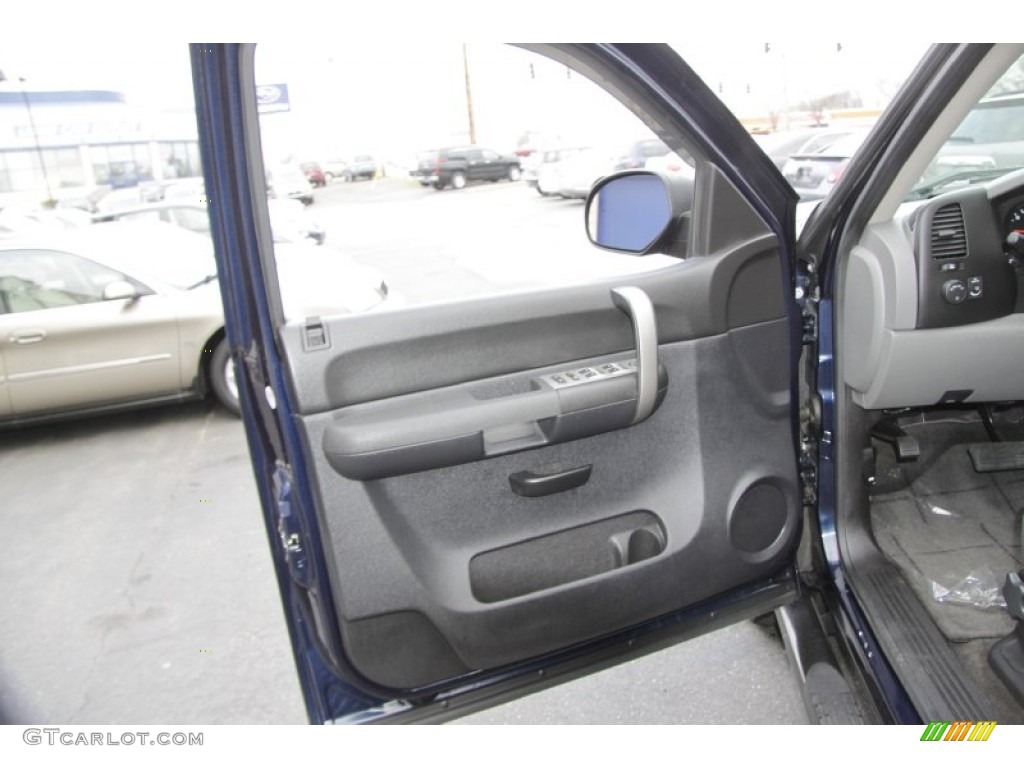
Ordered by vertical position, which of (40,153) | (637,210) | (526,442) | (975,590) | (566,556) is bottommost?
(975,590)

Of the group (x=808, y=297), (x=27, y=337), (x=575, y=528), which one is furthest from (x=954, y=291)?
(x=27, y=337)

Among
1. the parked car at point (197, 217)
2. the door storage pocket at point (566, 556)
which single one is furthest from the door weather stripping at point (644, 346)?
the parked car at point (197, 217)

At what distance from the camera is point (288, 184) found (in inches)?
69.0

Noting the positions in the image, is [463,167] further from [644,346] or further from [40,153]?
[40,153]

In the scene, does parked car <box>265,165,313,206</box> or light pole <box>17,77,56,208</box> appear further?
light pole <box>17,77,56,208</box>

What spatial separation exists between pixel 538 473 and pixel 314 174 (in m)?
1.06

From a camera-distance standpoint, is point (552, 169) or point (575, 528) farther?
point (552, 169)

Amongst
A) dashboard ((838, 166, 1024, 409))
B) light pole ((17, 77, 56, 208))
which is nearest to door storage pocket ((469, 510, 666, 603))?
dashboard ((838, 166, 1024, 409))

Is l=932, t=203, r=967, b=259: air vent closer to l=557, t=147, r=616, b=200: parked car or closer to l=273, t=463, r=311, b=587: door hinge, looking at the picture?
l=557, t=147, r=616, b=200: parked car

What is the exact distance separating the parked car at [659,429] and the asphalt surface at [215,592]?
28 centimetres

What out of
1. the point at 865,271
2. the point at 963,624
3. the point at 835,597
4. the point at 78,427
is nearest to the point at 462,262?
the point at 865,271

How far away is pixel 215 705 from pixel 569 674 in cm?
136

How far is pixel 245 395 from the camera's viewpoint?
147cm

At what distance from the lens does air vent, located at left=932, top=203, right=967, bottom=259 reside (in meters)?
1.92
